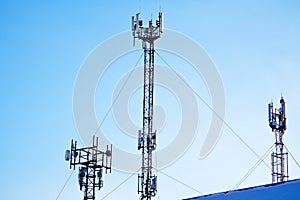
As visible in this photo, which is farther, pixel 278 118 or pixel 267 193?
pixel 278 118

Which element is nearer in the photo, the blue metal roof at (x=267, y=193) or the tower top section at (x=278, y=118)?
the blue metal roof at (x=267, y=193)

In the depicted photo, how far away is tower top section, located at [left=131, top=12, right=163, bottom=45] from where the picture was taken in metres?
39.4

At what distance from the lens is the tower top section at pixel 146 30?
3944cm

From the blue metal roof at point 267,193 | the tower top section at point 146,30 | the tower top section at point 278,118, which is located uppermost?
the tower top section at point 146,30

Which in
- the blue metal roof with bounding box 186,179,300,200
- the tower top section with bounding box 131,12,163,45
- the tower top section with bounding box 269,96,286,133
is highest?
the tower top section with bounding box 131,12,163,45

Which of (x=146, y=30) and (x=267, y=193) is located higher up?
(x=146, y=30)

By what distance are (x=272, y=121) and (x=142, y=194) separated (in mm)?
11484

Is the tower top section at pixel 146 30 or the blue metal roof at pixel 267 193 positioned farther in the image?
the tower top section at pixel 146 30

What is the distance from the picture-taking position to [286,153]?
40.1m

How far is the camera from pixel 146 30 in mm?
39906

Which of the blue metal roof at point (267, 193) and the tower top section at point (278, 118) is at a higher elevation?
the tower top section at point (278, 118)

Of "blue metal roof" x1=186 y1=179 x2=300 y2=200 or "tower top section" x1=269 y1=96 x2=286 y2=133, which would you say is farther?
"tower top section" x1=269 y1=96 x2=286 y2=133

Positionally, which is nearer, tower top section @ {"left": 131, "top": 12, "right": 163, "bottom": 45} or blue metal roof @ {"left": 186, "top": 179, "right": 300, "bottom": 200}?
blue metal roof @ {"left": 186, "top": 179, "right": 300, "bottom": 200}

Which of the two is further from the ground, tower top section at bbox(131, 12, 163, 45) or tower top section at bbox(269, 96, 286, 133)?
tower top section at bbox(131, 12, 163, 45)
